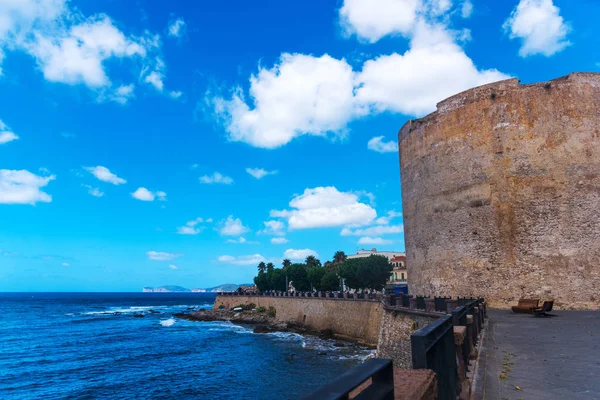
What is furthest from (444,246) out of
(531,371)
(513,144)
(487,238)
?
(531,371)

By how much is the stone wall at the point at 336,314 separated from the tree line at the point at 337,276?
38.8ft

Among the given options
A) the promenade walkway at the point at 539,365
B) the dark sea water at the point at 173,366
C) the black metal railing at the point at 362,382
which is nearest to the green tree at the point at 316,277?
the dark sea water at the point at 173,366

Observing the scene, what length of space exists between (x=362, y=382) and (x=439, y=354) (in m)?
2.31

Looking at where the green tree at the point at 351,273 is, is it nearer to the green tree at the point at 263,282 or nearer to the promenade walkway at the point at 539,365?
the green tree at the point at 263,282

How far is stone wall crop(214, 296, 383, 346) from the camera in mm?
29609

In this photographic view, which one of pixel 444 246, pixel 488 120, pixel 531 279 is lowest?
pixel 531 279

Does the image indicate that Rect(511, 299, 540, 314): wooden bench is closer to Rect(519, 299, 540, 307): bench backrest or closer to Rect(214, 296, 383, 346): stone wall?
Rect(519, 299, 540, 307): bench backrest

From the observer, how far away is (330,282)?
204 feet

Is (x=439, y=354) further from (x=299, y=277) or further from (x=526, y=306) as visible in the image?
(x=299, y=277)

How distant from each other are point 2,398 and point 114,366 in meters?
7.36

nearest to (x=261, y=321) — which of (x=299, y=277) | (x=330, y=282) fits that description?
(x=330, y=282)

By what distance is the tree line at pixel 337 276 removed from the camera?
55469mm

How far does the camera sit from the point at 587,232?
1972 cm

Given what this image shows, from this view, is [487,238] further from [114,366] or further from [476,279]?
[114,366]
